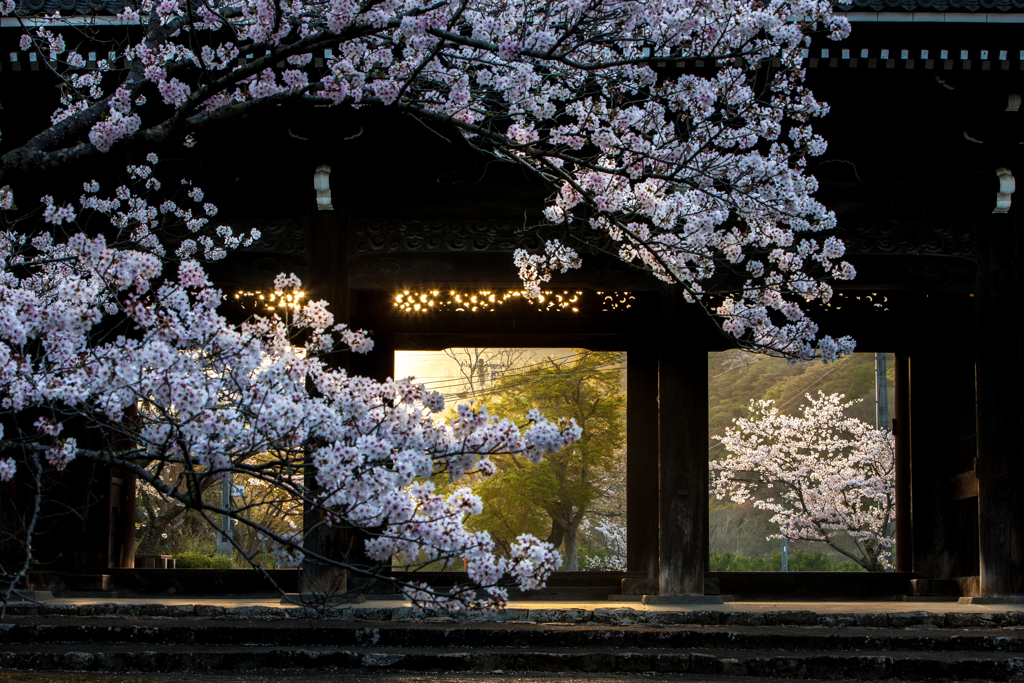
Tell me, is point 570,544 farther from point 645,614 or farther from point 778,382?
point 778,382

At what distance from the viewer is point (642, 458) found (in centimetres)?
1090

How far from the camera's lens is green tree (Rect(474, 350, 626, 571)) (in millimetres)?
20188

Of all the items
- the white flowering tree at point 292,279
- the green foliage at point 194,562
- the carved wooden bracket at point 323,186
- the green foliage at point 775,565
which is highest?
the carved wooden bracket at point 323,186

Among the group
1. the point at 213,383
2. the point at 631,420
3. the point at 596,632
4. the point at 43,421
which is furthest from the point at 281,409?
the point at 631,420

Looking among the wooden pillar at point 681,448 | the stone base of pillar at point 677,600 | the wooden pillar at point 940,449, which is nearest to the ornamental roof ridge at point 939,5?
the wooden pillar at point 681,448

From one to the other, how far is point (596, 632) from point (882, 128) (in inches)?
185

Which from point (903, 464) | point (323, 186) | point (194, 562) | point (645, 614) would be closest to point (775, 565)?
point (194, 562)

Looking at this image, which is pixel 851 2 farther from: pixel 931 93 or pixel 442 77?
pixel 442 77

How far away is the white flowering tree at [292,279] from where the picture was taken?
3.60 meters

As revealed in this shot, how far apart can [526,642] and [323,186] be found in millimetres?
4012

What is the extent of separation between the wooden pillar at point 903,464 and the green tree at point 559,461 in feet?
30.7

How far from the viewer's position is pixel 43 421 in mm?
3584

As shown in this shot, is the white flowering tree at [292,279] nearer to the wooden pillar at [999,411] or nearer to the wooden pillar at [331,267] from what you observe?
the wooden pillar at [331,267]

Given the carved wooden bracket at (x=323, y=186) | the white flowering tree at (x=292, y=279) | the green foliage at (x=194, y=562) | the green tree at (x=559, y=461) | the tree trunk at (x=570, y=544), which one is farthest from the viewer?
the tree trunk at (x=570, y=544)
